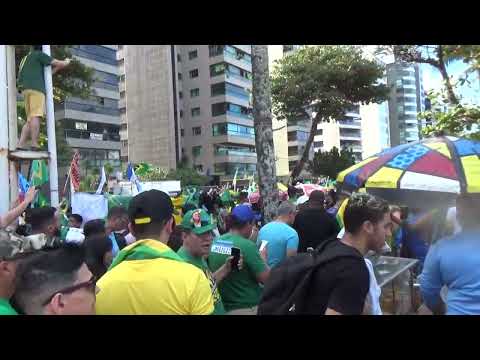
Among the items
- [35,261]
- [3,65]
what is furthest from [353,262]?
[3,65]

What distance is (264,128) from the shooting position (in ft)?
25.4

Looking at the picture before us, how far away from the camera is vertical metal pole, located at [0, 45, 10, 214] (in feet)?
12.4

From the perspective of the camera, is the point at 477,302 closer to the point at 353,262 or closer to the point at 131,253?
the point at 353,262

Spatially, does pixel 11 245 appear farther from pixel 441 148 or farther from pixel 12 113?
pixel 441 148

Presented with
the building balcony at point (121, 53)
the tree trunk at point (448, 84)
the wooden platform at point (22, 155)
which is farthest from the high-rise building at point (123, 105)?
the wooden platform at point (22, 155)

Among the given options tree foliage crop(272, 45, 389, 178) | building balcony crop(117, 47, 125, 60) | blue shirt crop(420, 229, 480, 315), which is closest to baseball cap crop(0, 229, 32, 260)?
blue shirt crop(420, 229, 480, 315)

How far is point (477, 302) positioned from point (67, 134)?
52280 millimetres

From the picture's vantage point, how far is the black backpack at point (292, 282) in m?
2.19

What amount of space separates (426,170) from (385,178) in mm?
363

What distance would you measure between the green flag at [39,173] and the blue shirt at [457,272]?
12.8ft

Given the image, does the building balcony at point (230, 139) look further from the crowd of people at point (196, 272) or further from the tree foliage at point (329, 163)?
the crowd of people at point (196, 272)

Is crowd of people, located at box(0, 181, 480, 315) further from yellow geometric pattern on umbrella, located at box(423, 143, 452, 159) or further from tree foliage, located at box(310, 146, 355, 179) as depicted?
tree foliage, located at box(310, 146, 355, 179)

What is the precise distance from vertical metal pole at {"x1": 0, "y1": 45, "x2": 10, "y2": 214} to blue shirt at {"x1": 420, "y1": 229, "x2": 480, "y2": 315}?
326 centimetres

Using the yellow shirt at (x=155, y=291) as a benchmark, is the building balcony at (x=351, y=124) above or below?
above
